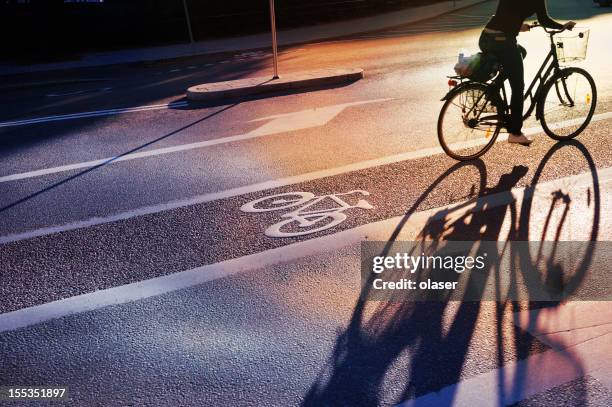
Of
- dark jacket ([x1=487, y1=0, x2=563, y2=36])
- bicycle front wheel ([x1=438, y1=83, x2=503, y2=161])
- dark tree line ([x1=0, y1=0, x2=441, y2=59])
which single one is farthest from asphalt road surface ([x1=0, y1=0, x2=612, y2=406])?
dark tree line ([x1=0, y1=0, x2=441, y2=59])

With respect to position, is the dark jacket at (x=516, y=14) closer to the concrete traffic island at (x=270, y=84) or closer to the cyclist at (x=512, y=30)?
the cyclist at (x=512, y=30)

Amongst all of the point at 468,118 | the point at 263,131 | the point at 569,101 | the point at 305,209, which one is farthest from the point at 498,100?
the point at 263,131

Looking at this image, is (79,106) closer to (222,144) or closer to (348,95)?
(222,144)

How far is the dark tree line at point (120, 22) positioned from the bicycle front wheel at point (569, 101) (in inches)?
637

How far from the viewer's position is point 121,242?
4391mm

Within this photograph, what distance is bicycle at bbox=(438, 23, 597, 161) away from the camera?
544cm

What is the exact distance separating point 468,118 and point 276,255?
9.66ft

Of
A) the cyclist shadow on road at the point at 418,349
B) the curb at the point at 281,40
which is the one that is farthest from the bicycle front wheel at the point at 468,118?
the curb at the point at 281,40

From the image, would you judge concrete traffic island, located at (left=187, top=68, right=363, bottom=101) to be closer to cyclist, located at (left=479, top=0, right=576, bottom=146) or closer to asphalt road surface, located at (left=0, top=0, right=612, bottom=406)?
asphalt road surface, located at (left=0, top=0, right=612, bottom=406)

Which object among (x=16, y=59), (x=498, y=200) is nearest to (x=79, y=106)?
(x=498, y=200)

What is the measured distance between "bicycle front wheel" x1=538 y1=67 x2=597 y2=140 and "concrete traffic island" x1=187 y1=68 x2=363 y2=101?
180 inches

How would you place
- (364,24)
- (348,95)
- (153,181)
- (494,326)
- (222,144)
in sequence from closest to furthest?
1. (494,326)
2. (153,181)
3. (222,144)
4. (348,95)
5. (364,24)

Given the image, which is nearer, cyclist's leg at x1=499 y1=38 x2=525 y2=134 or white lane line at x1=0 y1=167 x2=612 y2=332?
white lane line at x1=0 y1=167 x2=612 y2=332

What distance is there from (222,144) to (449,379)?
16.5 ft
